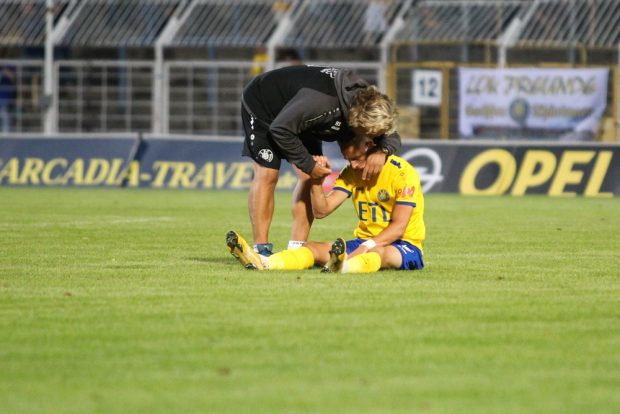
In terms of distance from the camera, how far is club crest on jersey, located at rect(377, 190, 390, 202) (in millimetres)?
9766

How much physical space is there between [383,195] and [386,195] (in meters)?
0.02

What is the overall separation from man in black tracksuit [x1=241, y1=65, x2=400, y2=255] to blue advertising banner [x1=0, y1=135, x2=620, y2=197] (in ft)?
41.0

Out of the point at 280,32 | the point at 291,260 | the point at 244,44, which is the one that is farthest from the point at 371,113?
the point at 244,44

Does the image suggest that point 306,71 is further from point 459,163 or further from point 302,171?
point 459,163

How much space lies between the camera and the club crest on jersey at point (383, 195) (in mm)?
9766

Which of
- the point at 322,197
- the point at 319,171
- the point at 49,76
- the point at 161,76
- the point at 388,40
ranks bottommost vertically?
the point at 49,76

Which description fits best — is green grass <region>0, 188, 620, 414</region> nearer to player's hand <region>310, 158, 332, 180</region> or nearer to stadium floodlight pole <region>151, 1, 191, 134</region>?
player's hand <region>310, 158, 332, 180</region>

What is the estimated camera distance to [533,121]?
24.6 m

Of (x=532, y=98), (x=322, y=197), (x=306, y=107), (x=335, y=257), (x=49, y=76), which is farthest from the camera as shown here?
(x=49, y=76)

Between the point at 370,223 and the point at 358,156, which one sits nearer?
the point at 358,156

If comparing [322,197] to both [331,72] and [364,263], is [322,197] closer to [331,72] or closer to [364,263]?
[364,263]

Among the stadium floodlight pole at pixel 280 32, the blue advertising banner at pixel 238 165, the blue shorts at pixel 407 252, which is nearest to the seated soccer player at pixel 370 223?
the blue shorts at pixel 407 252

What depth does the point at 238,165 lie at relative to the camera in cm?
2392

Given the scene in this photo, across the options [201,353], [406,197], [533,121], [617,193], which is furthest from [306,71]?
[533,121]
